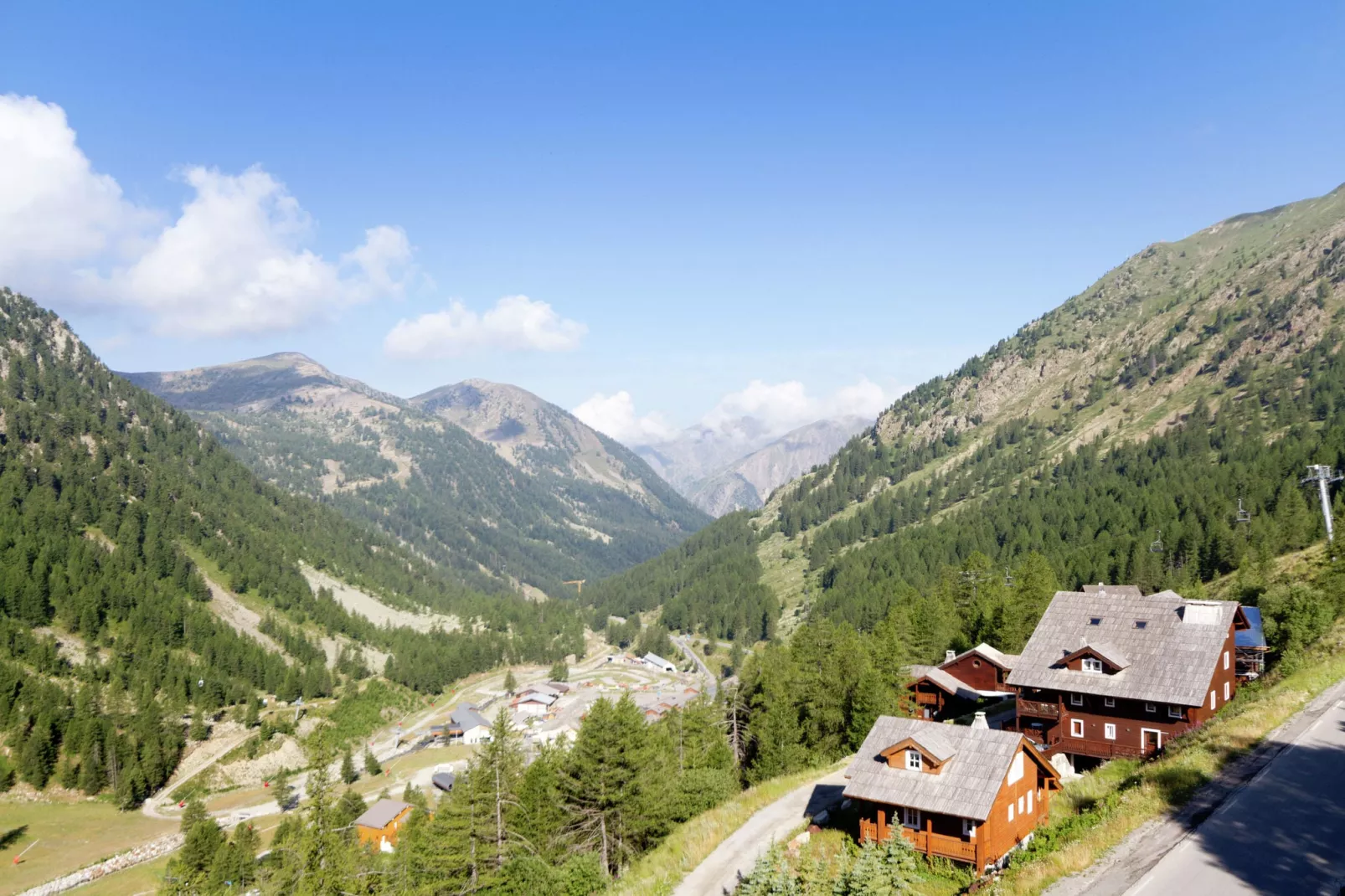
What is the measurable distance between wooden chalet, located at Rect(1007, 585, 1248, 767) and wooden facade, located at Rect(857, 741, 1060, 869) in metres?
11.7

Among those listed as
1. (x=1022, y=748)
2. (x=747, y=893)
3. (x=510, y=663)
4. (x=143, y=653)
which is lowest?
(x=510, y=663)

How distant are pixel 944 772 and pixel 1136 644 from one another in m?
21.4

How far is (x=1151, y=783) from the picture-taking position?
28391 mm

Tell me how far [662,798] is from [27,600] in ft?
467

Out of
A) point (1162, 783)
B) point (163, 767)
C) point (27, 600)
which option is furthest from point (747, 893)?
point (27, 600)

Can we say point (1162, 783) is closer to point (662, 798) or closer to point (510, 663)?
point (662, 798)

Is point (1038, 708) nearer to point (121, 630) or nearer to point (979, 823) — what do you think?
point (979, 823)

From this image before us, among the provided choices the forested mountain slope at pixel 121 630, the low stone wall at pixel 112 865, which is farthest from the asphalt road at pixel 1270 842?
the forested mountain slope at pixel 121 630

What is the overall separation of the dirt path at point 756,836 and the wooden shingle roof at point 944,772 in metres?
5.53

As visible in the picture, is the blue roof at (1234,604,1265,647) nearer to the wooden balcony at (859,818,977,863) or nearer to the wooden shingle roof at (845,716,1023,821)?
the wooden shingle roof at (845,716,1023,821)

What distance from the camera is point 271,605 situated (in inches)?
7121

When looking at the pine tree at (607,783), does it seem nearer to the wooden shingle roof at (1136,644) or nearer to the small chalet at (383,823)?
the wooden shingle roof at (1136,644)

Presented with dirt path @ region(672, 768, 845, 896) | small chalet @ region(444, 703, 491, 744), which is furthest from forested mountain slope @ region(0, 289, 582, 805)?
dirt path @ region(672, 768, 845, 896)

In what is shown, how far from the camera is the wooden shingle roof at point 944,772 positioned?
106 ft
